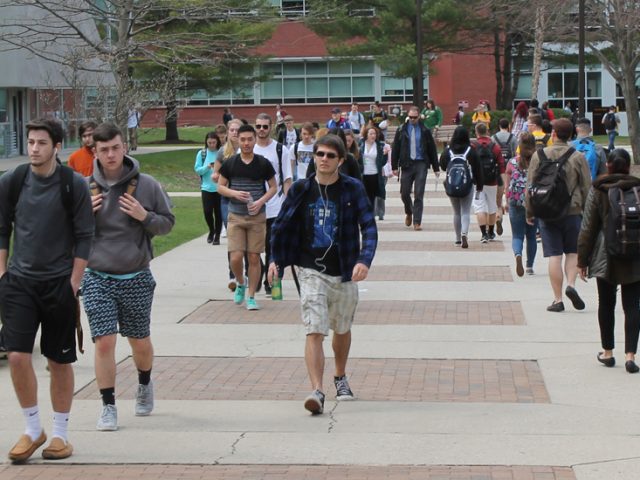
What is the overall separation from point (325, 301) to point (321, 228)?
1.52 ft

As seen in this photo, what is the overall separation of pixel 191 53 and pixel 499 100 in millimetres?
27184

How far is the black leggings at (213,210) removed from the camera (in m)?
17.4

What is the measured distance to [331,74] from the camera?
2616 inches

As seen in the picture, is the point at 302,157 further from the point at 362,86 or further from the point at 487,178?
the point at 362,86

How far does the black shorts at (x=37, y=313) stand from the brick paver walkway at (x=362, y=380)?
1.65 metres

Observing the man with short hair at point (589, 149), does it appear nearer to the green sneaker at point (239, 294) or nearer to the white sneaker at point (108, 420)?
the green sneaker at point (239, 294)

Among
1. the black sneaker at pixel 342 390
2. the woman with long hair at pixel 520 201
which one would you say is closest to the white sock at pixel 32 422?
the black sneaker at pixel 342 390

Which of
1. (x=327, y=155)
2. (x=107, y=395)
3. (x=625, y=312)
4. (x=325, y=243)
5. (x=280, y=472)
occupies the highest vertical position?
(x=327, y=155)

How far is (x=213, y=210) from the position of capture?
17.7 m

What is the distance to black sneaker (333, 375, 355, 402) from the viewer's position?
8180 millimetres

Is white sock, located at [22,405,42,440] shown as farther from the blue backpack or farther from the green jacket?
the blue backpack

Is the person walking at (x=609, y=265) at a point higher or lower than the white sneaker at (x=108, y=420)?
higher

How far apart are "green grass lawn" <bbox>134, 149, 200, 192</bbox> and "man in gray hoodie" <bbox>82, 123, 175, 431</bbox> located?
72.3ft

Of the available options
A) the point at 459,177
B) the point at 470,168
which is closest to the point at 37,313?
the point at 459,177
